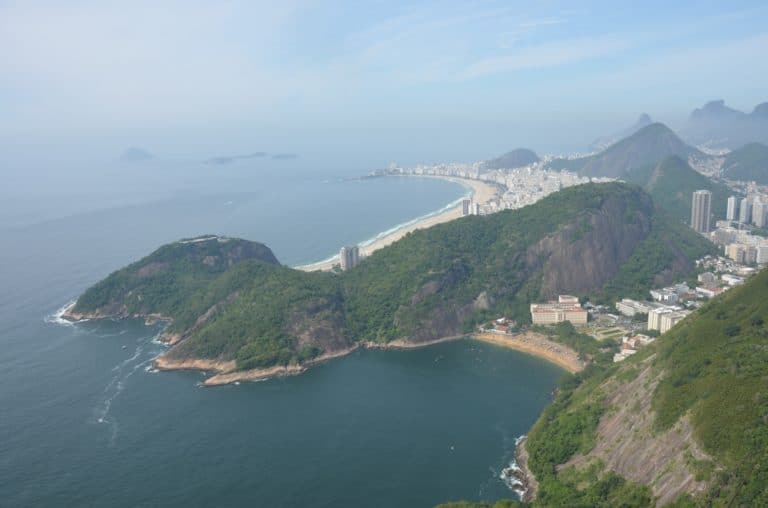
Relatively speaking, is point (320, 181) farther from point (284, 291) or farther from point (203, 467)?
point (203, 467)

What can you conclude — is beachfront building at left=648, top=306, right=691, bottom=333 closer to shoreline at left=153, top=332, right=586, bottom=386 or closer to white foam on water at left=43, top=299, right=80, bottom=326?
shoreline at left=153, top=332, right=586, bottom=386

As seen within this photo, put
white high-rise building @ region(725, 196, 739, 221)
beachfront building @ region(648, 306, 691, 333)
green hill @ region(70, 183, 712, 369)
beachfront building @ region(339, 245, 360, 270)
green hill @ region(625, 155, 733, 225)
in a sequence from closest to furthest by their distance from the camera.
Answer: beachfront building @ region(648, 306, 691, 333) → green hill @ region(70, 183, 712, 369) → beachfront building @ region(339, 245, 360, 270) → white high-rise building @ region(725, 196, 739, 221) → green hill @ region(625, 155, 733, 225)

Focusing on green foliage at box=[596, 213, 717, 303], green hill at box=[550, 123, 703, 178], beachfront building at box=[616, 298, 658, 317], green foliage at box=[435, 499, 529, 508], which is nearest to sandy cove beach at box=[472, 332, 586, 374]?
beachfront building at box=[616, 298, 658, 317]

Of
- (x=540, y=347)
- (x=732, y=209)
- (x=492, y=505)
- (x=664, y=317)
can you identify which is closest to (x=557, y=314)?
(x=540, y=347)

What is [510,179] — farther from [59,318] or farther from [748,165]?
[59,318]

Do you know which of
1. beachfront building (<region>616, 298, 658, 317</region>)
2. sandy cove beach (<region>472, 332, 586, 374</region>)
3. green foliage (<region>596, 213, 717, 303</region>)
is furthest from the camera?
green foliage (<region>596, 213, 717, 303</region>)

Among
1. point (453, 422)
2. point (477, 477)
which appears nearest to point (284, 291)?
point (453, 422)

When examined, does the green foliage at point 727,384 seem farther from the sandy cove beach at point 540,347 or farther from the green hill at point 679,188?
the green hill at point 679,188
